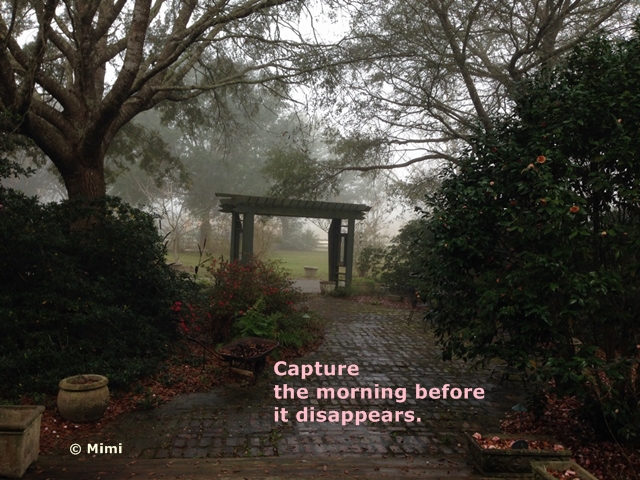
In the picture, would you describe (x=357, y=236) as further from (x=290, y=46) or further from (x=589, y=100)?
(x=589, y=100)

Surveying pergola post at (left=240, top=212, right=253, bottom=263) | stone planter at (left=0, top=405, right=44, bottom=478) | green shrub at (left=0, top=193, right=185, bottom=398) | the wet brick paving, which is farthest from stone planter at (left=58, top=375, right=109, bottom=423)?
pergola post at (left=240, top=212, right=253, bottom=263)

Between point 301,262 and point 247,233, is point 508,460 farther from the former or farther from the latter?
point 301,262

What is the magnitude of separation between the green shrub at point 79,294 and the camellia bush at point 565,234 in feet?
14.1

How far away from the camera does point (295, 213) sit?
599 inches

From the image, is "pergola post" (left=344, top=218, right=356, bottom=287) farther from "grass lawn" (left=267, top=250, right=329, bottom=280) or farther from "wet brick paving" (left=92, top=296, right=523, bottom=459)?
"grass lawn" (left=267, top=250, right=329, bottom=280)

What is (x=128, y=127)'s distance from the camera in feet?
43.5

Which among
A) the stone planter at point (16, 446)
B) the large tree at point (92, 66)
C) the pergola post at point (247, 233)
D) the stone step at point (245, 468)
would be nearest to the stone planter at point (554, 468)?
the stone step at point (245, 468)

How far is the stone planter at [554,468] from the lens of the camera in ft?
10.7

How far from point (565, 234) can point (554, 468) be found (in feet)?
6.16

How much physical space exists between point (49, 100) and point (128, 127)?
2.76m

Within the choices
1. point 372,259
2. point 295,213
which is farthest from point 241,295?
point 372,259

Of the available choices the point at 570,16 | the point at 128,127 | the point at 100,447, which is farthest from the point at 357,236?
the point at 100,447

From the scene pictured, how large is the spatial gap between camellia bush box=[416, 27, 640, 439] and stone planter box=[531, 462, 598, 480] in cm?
67

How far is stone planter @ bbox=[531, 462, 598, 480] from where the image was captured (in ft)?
10.7
